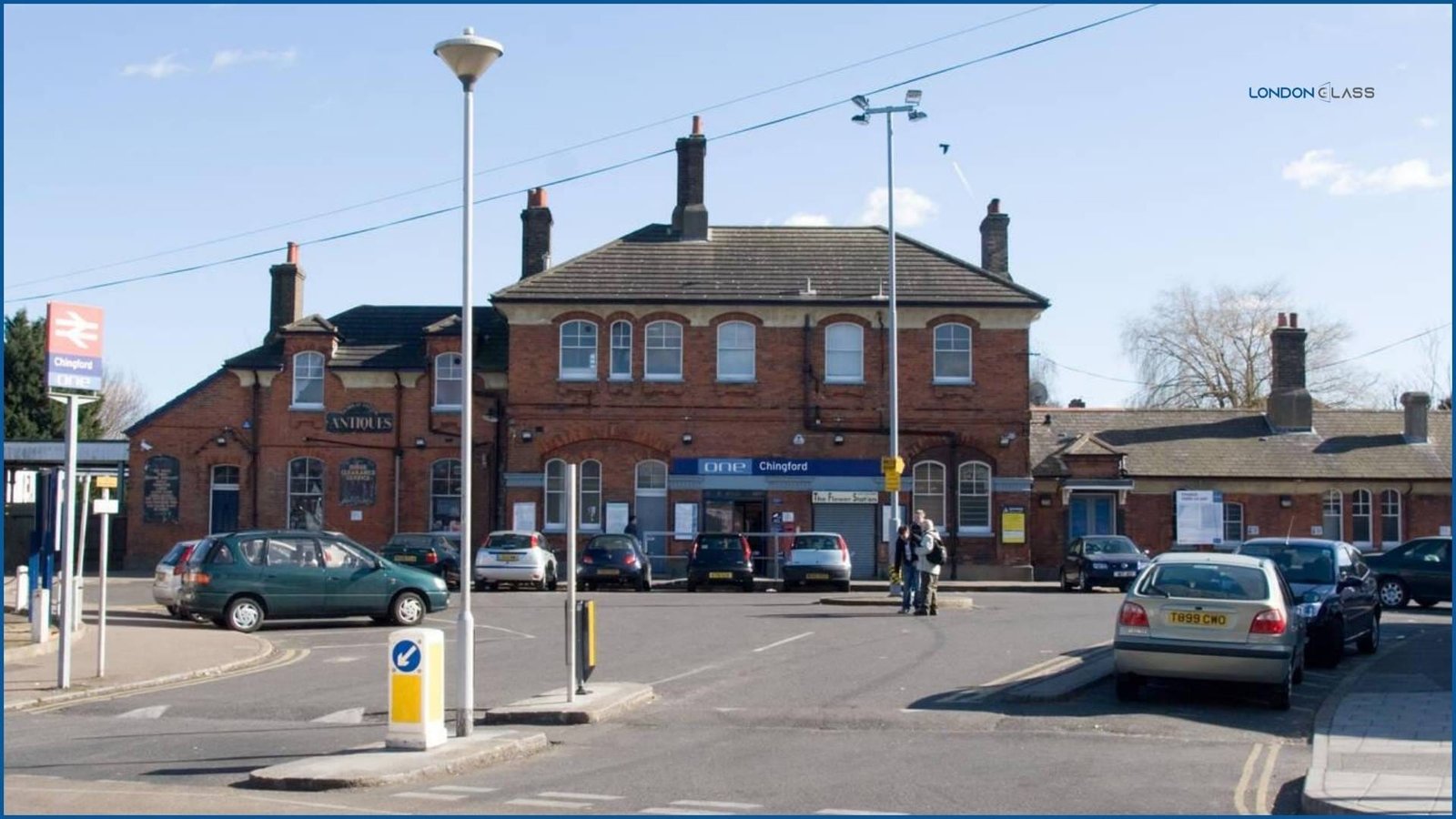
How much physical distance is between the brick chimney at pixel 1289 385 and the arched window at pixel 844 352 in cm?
1482

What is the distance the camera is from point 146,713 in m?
14.6

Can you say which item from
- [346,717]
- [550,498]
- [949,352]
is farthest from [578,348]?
[346,717]

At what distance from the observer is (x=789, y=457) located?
40.8 metres

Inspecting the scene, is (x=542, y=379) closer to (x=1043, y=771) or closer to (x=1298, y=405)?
(x=1298, y=405)

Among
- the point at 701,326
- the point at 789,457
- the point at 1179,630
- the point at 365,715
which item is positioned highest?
the point at 701,326

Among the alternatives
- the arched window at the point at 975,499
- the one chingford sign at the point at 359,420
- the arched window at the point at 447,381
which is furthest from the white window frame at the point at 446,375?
the arched window at the point at 975,499

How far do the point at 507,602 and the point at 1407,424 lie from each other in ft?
104

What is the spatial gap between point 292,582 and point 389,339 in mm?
20755

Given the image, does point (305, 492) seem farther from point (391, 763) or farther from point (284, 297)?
point (391, 763)

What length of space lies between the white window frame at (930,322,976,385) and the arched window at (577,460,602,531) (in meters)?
9.92

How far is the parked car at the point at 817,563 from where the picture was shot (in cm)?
3403

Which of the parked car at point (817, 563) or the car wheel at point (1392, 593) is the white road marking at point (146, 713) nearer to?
the parked car at point (817, 563)

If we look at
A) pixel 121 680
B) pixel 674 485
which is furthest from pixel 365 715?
pixel 674 485

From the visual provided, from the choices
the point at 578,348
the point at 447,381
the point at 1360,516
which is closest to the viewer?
the point at 578,348
